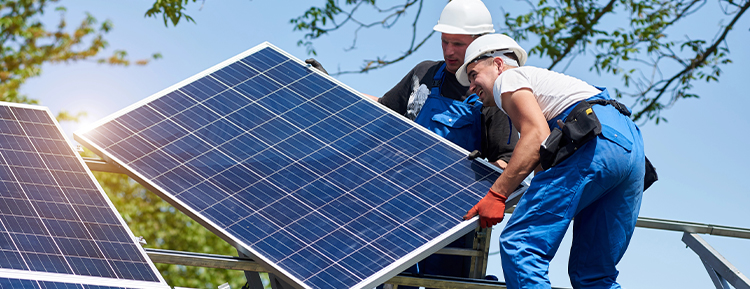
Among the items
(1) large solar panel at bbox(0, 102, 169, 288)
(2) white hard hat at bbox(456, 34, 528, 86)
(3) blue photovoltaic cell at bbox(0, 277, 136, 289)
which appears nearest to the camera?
(3) blue photovoltaic cell at bbox(0, 277, 136, 289)

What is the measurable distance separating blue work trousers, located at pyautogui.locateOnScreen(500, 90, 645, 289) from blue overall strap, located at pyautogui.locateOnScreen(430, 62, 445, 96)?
1.37 m

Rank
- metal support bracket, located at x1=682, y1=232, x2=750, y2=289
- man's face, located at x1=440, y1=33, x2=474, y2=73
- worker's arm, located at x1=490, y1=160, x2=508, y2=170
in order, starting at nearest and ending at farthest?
1. worker's arm, located at x1=490, y1=160, x2=508, y2=170
2. metal support bracket, located at x1=682, y1=232, x2=750, y2=289
3. man's face, located at x1=440, y1=33, x2=474, y2=73

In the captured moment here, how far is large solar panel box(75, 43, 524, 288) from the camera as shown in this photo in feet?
14.8

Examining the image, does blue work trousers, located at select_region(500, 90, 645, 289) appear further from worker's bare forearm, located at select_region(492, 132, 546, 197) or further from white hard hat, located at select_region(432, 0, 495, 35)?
white hard hat, located at select_region(432, 0, 495, 35)

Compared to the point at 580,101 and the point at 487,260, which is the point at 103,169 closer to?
the point at 487,260

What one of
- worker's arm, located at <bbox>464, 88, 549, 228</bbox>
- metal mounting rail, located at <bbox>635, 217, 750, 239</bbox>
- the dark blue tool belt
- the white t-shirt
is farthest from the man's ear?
metal mounting rail, located at <bbox>635, 217, 750, 239</bbox>

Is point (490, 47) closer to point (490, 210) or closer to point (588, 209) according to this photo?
point (490, 210)

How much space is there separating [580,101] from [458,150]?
980mm

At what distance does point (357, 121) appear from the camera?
223 inches

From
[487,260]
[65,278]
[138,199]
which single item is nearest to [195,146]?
[65,278]

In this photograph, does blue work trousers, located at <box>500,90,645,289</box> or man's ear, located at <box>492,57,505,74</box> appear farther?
man's ear, located at <box>492,57,505,74</box>

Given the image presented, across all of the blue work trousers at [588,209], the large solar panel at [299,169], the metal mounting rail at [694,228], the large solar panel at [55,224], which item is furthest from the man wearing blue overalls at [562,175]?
the large solar panel at [55,224]

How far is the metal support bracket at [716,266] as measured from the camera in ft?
18.6

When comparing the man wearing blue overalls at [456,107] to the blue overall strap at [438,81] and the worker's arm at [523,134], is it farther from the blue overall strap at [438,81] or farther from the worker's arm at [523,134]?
the worker's arm at [523,134]
